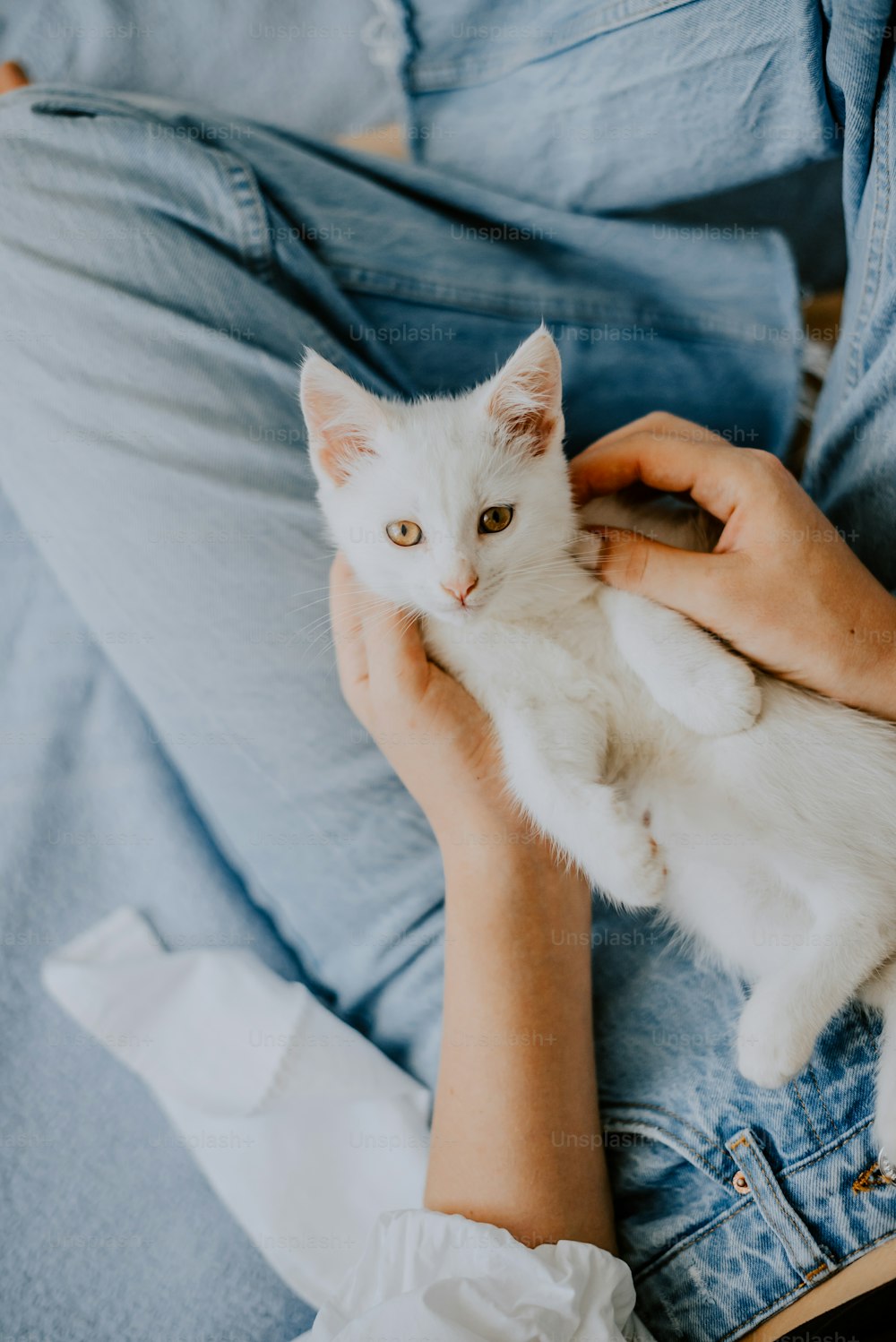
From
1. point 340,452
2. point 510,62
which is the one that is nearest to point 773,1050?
point 340,452

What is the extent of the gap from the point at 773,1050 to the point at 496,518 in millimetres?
743

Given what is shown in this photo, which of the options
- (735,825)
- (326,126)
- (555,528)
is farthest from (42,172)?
(735,825)

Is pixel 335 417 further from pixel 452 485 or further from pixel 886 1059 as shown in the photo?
pixel 886 1059

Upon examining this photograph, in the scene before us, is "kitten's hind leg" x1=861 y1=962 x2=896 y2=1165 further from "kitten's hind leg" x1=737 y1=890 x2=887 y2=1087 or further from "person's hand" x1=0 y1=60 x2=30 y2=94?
"person's hand" x1=0 y1=60 x2=30 y2=94

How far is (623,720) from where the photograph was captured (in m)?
1.06

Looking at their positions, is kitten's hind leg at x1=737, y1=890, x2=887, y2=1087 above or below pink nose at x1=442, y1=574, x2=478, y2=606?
below

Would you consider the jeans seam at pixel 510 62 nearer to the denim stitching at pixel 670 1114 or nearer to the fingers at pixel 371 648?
the fingers at pixel 371 648

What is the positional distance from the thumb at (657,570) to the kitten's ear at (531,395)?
0.16 m

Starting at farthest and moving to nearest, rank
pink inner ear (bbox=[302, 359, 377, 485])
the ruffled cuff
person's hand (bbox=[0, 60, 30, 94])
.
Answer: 1. person's hand (bbox=[0, 60, 30, 94])
2. pink inner ear (bbox=[302, 359, 377, 485])
3. the ruffled cuff

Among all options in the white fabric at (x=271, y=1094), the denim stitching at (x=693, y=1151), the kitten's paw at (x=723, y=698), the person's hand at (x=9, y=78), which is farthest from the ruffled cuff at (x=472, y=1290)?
the person's hand at (x=9, y=78)

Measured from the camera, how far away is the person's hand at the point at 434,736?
1.06 m

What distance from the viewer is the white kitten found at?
3.11 ft

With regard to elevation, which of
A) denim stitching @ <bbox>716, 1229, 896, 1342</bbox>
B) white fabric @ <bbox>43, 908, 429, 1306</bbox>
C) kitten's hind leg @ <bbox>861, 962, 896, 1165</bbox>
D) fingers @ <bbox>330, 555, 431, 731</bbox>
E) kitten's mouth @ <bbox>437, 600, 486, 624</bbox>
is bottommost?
white fabric @ <bbox>43, 908, 429, 1306</bbox>

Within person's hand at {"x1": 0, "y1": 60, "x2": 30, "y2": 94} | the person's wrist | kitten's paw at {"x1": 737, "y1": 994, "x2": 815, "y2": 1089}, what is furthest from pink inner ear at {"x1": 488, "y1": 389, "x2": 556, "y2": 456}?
person's hand at {"x1": 0, "y1": 60, "x2": 30, "y2": 94}
